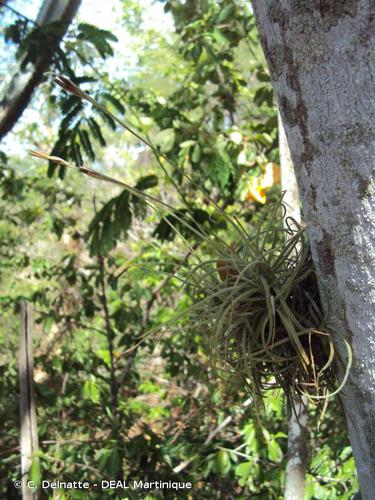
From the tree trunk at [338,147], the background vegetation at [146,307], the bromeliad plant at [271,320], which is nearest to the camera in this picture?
the tree trunk at [338,147]

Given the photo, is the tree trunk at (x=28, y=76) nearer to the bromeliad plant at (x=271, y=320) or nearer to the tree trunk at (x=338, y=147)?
the bromeliad plant at (x=271, y=320)

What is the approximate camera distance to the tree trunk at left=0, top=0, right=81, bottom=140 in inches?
103

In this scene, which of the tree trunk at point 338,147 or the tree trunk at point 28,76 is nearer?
the tree trunk at point 338,147

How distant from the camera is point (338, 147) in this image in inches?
33.1

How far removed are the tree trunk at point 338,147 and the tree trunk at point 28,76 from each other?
1.90 meters

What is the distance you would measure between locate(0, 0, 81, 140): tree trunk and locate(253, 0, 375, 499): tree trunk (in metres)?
1.90

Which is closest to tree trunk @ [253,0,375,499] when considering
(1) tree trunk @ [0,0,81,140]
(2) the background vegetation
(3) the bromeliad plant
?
(3) the bromeliad plant

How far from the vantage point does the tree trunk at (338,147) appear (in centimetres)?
81

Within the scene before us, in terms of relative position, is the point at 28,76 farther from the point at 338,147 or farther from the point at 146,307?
the point at 338,147

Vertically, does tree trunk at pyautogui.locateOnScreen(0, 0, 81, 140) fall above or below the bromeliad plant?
above

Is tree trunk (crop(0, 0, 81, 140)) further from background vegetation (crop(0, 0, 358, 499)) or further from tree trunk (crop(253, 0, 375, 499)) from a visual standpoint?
tree trunk (crop(253, 0, 375, 499))

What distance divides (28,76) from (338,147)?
2162 millimetres

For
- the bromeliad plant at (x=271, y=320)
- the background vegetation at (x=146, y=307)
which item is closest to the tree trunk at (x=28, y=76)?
the background vegetation at (x=146, y=307)

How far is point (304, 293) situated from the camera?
1038 millimetres
